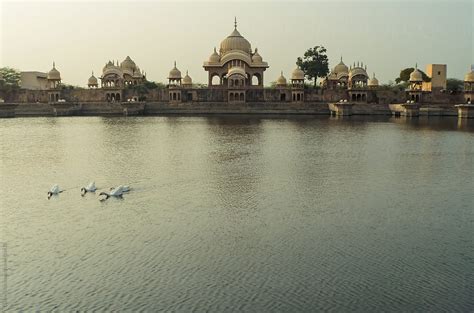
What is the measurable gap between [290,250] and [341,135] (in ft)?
50.0

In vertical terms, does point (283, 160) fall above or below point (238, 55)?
below

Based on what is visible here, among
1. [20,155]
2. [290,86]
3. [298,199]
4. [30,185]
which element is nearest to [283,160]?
[298,199]

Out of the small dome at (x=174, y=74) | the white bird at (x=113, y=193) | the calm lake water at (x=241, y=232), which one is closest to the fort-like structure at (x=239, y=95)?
the small dome at (x=174, y=74)

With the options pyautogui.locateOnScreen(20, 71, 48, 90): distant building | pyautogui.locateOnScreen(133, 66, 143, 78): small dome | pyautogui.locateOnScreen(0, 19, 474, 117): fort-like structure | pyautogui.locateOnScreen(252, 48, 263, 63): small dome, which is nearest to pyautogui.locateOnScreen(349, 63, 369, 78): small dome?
pyautogui.locateOnScreen(0, 19, 474, 117): fort-like structure

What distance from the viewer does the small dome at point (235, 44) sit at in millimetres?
42406

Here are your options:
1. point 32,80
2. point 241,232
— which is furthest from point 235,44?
point 241,232

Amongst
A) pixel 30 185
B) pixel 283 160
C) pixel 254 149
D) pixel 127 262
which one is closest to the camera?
pixel 127 262

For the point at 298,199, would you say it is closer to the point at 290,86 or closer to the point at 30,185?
the point at 30,185

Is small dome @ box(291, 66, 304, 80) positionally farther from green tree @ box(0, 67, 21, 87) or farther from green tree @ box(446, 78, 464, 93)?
green tree @ box(0, 67, 21, 87)

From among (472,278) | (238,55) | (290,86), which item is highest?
(238,55)

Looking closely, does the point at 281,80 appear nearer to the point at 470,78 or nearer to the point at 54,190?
the point at 470,78

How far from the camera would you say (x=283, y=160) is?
A: 1529cm

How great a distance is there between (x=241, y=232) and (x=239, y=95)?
101 feet

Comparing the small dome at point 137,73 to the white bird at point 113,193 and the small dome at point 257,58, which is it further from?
the white bird at point 113,193
